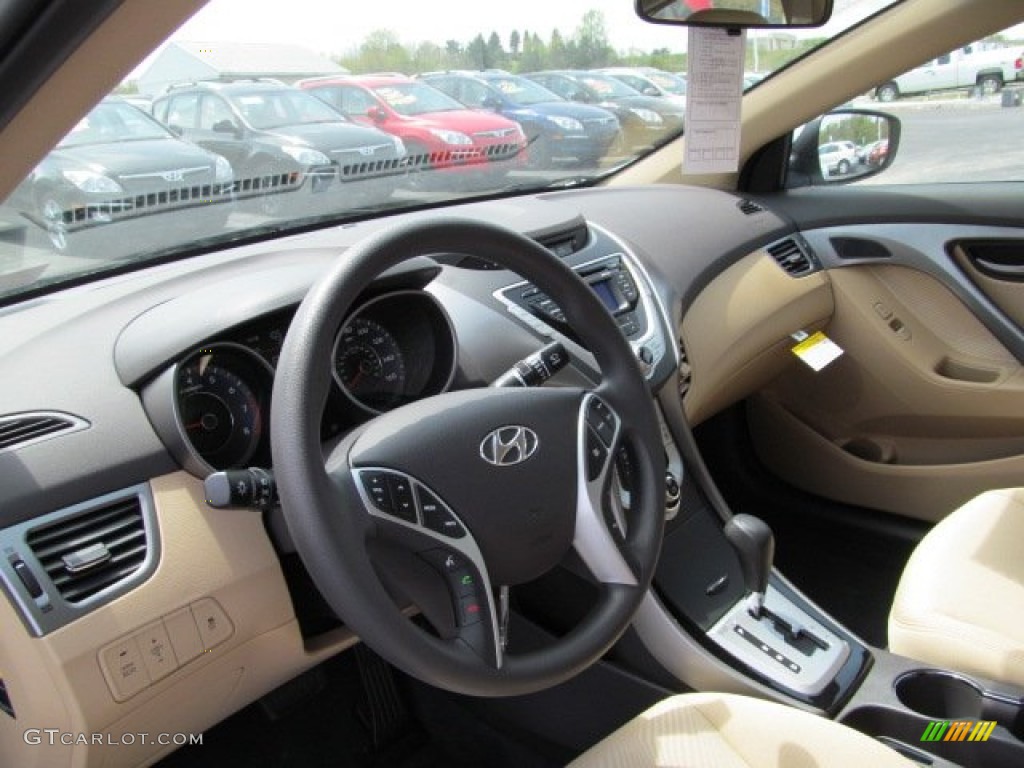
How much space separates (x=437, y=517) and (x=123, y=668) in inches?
21.4

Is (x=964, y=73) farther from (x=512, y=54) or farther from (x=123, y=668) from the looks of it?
(x=123, y=668)

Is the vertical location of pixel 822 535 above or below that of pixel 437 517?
below

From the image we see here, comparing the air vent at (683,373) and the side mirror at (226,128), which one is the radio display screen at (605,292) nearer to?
the air vent at (683,373)

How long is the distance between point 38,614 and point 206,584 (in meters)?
0.23

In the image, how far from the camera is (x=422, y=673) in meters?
1.15

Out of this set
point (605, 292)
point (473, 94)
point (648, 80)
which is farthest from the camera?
point (648, 80)

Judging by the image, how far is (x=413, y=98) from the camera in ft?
7.43

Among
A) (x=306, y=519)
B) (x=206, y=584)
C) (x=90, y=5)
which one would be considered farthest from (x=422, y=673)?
(x=90, y=5)

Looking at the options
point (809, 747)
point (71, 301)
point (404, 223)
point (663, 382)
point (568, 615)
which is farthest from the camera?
point (663, 382)

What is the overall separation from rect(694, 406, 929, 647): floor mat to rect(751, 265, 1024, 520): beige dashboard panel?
0.07 m

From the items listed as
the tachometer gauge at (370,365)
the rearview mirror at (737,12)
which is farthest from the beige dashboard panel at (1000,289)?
the tachometer gauge at (370,365)

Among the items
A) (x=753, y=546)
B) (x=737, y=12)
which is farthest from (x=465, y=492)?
(x=737, y=12)

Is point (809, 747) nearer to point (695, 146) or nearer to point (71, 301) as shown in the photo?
point (71, 301)

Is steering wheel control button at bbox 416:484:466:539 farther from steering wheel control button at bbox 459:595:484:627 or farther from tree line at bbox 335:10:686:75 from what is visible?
tree line at bbox 335:10:686:75
